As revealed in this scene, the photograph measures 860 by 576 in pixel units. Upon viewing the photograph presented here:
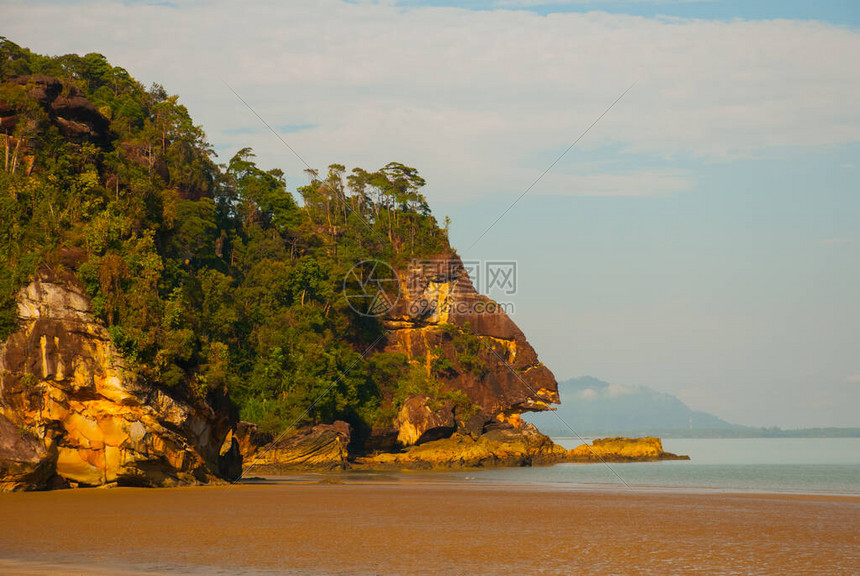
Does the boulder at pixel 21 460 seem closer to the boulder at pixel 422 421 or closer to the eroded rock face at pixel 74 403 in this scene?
the eroded rock face at pixel 74 403

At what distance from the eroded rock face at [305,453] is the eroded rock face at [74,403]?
24.1 m

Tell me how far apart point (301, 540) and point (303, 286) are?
5431cm

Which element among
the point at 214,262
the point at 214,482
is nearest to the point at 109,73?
the point at 214,262

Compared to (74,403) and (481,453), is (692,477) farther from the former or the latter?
(74,403)

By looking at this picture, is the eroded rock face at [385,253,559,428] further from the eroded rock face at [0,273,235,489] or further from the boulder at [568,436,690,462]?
the eroded rock face at [0,273,235,489]

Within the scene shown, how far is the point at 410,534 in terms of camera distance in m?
19.1

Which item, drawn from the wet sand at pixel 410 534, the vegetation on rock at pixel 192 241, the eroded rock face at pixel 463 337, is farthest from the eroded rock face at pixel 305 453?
the wet sand at pixel 410 534

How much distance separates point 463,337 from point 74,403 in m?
54.0

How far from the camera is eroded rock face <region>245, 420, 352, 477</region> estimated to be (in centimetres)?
5436

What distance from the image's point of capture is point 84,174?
3500cm

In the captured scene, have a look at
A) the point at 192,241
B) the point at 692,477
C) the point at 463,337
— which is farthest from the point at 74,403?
the point at 463,337

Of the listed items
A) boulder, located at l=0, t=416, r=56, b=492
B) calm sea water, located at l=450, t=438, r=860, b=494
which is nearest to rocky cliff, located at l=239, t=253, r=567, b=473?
calm sea water, located at l=450, t=438, r=860, b=494

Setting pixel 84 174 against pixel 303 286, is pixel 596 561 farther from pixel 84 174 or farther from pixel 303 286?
pixel 303 286

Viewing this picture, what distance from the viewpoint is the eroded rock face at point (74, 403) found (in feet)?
89.5
